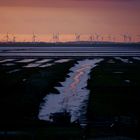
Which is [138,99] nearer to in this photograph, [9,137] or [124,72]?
[9,137]

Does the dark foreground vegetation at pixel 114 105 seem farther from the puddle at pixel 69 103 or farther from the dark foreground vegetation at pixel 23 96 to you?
the dark foreground vegetation at pixel 23 96

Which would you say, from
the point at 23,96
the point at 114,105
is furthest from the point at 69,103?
the point at 23,96

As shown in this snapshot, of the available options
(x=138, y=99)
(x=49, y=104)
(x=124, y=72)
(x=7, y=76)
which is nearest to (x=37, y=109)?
(x=49, y=104)

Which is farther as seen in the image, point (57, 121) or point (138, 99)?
point (138, 99)

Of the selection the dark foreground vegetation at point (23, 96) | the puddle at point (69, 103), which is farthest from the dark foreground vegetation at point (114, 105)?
the dark foreground vegetation at point (23, 96)

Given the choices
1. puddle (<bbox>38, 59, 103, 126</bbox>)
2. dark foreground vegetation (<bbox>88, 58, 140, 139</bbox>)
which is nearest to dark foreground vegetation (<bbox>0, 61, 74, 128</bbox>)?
puddle (<bbox>38, 59, 103, 126</bbox>)

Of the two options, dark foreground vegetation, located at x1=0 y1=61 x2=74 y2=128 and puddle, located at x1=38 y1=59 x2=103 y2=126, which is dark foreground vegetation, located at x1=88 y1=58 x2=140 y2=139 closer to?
puddle, located at x1=38 y1=59 x2=103 y2=126

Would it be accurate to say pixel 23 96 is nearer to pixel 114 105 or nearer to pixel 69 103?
pixel 69 103

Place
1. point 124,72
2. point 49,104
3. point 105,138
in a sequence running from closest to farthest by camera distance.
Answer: point 105,138, point 49,104, point 124,72
